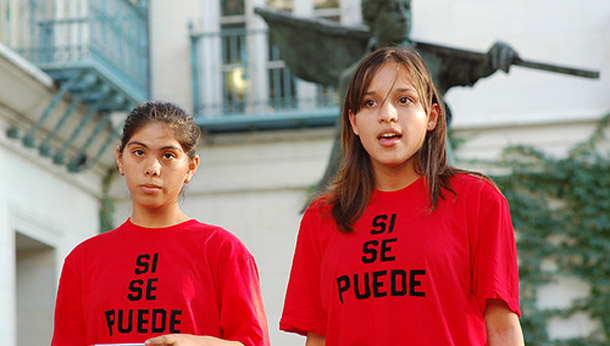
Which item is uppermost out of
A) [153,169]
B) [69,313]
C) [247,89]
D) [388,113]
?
[247,89]

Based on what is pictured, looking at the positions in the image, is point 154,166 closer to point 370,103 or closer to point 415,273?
point 370,103

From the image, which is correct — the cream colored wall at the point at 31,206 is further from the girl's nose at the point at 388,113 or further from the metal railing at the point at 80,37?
the girl's nose at the point at 388,113

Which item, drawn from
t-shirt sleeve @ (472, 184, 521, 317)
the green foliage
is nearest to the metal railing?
the green foliage

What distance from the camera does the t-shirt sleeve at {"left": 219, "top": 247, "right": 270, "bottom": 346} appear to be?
2.40 m

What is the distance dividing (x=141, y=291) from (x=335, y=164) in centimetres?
172

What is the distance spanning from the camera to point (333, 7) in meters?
11.2

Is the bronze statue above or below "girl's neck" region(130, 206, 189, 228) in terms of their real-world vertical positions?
above

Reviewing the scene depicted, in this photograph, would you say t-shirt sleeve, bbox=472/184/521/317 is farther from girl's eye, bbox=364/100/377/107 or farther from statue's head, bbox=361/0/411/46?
statue's head, bbox=361/0/411/46

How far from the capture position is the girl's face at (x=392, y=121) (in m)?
2.21

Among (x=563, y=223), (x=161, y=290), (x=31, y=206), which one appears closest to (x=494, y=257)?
(x=161, y=290)

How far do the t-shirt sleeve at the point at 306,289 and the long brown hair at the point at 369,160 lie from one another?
0.08 meters

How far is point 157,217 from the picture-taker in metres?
Result: 2.60

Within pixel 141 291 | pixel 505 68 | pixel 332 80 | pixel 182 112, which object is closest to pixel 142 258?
pixel 141 291

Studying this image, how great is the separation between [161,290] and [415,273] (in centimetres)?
68
